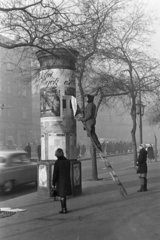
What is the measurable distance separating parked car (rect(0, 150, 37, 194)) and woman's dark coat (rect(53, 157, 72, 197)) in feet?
14.8

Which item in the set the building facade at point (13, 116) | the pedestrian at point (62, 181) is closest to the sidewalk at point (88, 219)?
the pedestrian at point (62, 181)

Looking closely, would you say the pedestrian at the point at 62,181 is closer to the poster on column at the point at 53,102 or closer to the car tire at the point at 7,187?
the poster on column at the point at 53,102

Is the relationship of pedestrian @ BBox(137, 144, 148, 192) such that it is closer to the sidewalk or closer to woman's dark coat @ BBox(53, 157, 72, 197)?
the sidewalk

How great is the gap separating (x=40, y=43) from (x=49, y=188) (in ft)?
12.6

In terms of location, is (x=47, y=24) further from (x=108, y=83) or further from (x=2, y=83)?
(x=2, y=83)

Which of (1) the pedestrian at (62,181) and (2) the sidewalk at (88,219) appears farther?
(1) the pedestrian at (62,181)

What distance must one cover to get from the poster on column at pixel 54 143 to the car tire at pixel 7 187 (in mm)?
2738

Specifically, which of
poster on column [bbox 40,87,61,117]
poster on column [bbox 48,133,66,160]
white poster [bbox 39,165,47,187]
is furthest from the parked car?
poster on column [bbox 40,87,61,117]

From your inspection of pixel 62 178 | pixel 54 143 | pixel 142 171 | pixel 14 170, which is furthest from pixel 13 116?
pixel 62 178

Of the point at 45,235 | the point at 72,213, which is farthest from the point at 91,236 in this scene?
the point at 72,213

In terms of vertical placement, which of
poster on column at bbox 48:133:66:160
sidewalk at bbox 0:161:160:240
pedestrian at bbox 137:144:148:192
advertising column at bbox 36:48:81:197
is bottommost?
sidewalk at bbox 0:161:160:240

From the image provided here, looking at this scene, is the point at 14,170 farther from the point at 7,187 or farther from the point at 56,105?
the point at 56,105

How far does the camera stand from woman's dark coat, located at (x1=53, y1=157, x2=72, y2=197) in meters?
7.46

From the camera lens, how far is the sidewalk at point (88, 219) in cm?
573
